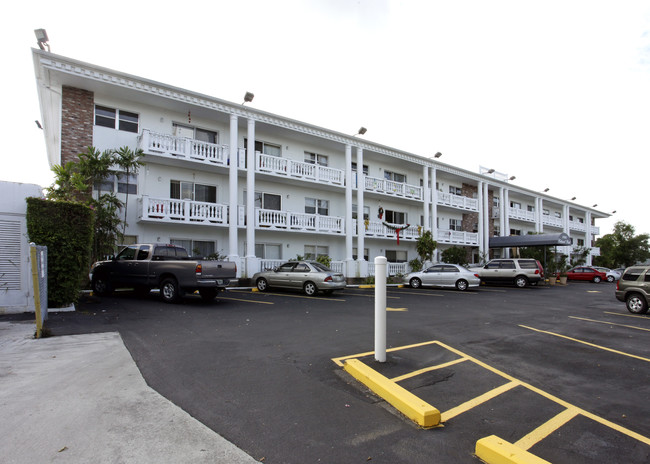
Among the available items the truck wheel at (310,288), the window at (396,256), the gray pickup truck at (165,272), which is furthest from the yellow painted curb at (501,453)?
the window at (396,256)

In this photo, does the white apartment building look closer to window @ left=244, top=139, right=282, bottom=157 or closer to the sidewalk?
window @ left=244, top=139, right=282, bottom=157

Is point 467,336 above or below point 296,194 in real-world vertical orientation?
below

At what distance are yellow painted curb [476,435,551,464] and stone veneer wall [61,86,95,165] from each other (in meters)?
16.9

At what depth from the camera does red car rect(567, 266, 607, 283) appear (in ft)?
102

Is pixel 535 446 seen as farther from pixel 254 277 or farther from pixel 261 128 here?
pixel 261 128

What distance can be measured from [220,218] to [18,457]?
1453 centimetres

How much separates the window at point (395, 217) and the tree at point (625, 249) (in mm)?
34925

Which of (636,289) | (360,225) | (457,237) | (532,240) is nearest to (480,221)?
(457,237)

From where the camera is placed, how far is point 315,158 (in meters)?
22.0

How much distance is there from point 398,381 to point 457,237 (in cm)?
2519

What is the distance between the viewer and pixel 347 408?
12.5 feet

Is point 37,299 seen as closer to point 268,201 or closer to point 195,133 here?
point 195,133

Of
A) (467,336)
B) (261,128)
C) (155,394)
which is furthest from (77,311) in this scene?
(261,128)

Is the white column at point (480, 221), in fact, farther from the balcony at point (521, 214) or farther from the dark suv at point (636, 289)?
the dark suv at point (636, 289)
